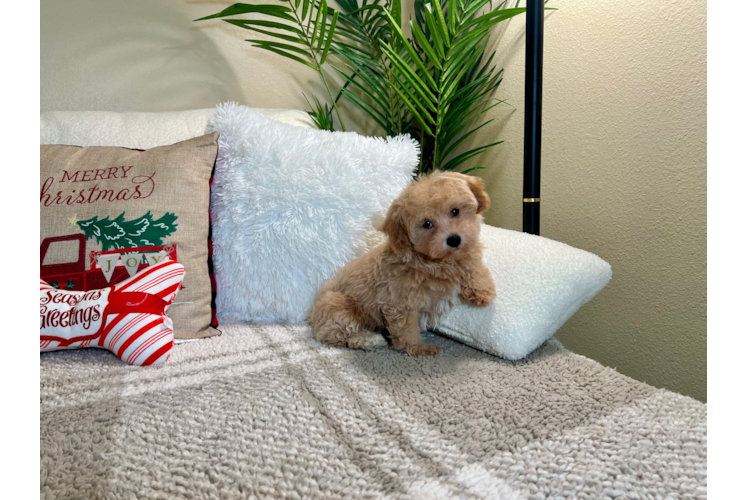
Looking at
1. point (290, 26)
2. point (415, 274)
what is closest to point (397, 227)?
point (415, 274)

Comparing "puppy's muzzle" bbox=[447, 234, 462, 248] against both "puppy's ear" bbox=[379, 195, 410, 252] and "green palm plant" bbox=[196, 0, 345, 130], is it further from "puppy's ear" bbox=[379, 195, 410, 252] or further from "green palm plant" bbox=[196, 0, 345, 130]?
"green palm plant" bbox=[196, 0, 345, 130]

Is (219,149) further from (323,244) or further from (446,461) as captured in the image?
(446,461)

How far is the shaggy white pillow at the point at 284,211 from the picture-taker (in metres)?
1.06

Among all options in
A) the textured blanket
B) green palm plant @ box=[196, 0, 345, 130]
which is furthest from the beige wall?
the textured blanket

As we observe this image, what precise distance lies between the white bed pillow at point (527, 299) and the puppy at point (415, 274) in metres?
0.03

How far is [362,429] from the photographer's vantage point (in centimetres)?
61

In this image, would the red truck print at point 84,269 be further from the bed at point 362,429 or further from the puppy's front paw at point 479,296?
the puppy's front paw at point 479,296

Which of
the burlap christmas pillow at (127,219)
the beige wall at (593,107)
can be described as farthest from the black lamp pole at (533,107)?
the burlap christmas pillow at (127,219)

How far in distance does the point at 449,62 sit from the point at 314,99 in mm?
651

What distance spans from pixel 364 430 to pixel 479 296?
0.39 meters

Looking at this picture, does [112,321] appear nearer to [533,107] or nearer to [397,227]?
[397,227]

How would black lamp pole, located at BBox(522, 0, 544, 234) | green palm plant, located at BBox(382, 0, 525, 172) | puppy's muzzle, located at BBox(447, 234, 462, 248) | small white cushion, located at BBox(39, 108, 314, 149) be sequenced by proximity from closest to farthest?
puppy's muzzle, located at BBox(447, 234, 462, 248) < black lamp pole, located at BBox(522, 0, 544, 234) < small white cushion, located at BBox(39, 108, 314, 149) < green palm plant, located at BBox(382, 0, 525, 172)

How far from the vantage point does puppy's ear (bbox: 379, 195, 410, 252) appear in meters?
0.85

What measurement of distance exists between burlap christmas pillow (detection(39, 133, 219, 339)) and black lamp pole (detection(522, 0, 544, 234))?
0.83 meters
